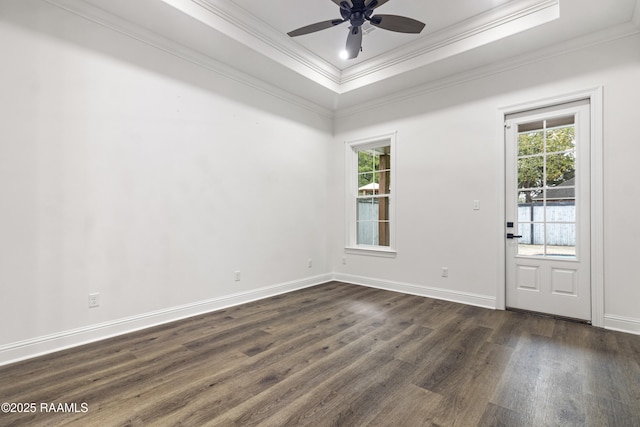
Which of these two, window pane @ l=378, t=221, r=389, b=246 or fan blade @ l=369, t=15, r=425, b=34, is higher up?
fan blade @ l=369, t=15, r=425, b=34

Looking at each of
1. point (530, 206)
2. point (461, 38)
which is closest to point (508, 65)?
point (461, 38)

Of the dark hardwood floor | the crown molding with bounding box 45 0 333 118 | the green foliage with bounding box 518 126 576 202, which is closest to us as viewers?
the dark hardwood floor

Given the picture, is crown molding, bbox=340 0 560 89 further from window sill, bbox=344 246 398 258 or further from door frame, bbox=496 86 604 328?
window sill, bbox=344 246 398 258

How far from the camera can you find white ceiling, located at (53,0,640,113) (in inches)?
114

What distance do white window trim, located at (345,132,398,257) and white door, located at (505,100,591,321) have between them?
1.51 meters

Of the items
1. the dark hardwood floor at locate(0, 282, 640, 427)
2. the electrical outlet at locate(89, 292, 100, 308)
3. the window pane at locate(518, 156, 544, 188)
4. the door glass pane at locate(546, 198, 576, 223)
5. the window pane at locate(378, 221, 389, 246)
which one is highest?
the window pane at locate(518, 156, 544, 188)

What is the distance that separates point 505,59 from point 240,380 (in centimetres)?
439

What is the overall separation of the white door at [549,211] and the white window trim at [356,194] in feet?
4.95

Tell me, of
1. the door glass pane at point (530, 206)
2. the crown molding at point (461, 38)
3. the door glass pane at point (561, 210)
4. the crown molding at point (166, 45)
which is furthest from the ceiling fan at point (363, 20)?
the door glass pane at point (561, 210)

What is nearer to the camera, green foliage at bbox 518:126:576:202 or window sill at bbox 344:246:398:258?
green foliage at bbox 518:126:576:202

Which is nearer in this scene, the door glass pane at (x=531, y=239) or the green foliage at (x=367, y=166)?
the door glass pane at (x=531, y=239)

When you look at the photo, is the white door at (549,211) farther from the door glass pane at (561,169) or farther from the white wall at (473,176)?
the white wall at (473,176)

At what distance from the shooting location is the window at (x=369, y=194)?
496cm

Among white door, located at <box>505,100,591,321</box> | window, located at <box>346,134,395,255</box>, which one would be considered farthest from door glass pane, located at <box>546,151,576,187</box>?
window, located at <box>346,134,395,255</box>
